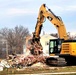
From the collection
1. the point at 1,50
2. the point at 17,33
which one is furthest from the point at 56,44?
the point at 17,33

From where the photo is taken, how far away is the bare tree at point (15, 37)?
118 meters

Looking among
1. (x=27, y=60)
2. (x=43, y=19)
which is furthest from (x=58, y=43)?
(x=43, y=19)

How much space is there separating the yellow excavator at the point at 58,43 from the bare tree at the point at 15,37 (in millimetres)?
73298

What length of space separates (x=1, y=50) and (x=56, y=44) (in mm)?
81425

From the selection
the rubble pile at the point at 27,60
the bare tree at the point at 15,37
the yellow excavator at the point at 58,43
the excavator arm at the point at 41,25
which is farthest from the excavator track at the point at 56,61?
the bare tree at the point at 15,37

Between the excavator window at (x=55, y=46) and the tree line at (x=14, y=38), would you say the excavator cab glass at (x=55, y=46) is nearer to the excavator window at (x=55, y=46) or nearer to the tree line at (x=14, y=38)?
the excavator window at (x=55, y=46)

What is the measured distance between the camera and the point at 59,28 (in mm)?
38156

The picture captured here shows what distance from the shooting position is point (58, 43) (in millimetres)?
37188

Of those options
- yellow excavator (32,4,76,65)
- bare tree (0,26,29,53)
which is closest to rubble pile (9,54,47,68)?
yellow excavator (32,4,76,65)

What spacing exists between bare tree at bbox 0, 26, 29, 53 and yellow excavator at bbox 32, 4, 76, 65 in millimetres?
73298

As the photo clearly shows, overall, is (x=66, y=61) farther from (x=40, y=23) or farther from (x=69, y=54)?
(x=40, y=23)

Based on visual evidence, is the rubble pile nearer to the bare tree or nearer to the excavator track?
the excavator track

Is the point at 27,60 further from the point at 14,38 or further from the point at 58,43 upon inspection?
the point at 14,38

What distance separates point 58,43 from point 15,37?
87.6 meters
